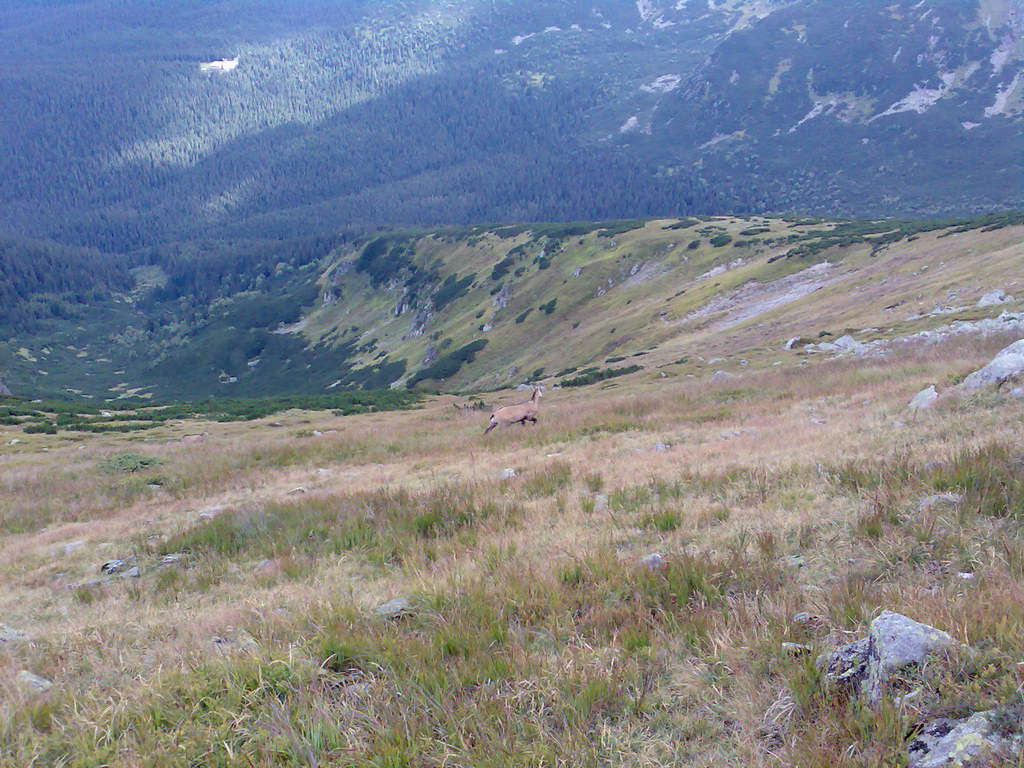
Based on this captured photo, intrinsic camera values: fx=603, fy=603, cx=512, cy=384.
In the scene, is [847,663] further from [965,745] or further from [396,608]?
[396,608]

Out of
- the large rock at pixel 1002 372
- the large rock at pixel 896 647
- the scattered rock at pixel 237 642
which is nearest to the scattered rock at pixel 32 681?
the scattered rock at pixel 237 642

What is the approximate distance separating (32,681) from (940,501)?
284 inches

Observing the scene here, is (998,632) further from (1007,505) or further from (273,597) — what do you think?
(273,597)

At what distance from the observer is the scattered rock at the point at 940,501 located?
5.19 meters

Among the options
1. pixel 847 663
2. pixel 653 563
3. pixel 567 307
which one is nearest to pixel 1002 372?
pixel 653 563

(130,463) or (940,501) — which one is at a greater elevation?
(130,463)

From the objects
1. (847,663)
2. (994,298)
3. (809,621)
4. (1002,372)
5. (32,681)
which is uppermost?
(32,681)

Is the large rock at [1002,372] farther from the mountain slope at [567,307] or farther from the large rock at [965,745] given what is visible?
the mountain slope at [567,307]

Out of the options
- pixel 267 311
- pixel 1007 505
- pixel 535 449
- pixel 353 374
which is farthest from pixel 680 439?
pixel 267 311

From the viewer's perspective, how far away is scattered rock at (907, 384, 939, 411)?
31.5ft

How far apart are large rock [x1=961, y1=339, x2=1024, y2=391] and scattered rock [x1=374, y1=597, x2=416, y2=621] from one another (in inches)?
397

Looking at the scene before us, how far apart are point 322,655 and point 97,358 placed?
212m

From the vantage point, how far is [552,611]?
424 centimetres

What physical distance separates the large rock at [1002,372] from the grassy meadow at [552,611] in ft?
3.96
